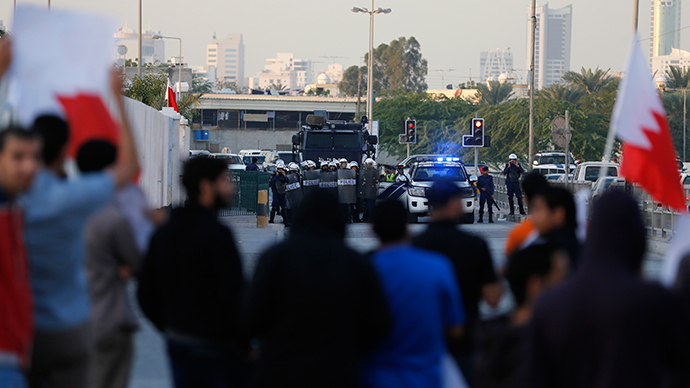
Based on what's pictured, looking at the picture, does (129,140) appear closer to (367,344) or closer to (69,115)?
(69,115)

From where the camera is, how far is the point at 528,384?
3.12 meters

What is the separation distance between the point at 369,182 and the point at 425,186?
1.45 metres

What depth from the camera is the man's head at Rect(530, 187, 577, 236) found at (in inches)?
194

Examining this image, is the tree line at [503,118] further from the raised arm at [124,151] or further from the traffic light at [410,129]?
the raised arm at [124,151]

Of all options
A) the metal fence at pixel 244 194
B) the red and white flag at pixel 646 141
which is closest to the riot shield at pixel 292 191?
the metal fence at pixel 244 194

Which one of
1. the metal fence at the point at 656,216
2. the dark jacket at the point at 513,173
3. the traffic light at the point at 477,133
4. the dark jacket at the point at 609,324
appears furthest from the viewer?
the traffic light at the point at 477,133

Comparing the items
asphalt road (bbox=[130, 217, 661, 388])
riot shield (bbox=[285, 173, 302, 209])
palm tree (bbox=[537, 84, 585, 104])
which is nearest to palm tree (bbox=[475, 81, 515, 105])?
palm tree (bbox=[537, 84, 585, 104])

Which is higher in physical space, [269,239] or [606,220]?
[606,220]

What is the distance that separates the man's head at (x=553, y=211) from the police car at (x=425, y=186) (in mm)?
17124

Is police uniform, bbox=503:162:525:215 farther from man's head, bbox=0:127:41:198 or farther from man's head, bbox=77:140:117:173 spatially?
man's head, bbox=0:127:41:198

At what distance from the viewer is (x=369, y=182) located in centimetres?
2306

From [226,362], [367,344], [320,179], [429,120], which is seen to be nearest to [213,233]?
[226,362]

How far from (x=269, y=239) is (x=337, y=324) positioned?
1461cm

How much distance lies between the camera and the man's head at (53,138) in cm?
393
